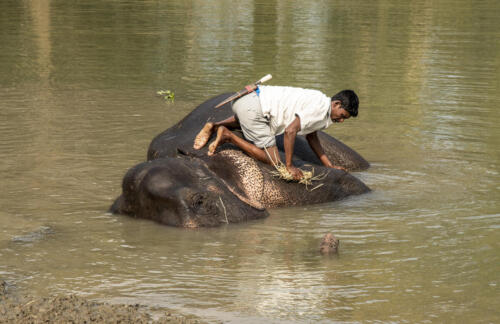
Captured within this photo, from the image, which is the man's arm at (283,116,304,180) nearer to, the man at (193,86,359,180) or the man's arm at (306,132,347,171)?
the man at (193,86,359,180)

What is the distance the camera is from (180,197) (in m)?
7.16

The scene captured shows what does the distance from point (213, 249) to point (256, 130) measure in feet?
6.05

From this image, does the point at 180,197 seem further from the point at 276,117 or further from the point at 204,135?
the point at 276,117

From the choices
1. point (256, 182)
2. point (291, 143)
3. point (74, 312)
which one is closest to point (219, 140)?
point (256, 182)

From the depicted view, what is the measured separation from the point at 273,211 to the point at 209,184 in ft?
2.70

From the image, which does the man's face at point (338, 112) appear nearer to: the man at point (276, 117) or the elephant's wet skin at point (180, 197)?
the man at point (276, 117)

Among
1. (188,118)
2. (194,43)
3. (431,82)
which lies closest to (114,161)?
(188,118)

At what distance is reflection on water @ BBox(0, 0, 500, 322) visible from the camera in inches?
231

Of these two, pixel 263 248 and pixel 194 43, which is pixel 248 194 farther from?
pixel 194 43

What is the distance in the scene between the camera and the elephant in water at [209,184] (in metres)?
7.25

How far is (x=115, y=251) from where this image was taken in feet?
21.9

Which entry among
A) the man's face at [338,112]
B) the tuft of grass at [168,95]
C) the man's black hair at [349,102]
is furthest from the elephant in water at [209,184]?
the tuft of grass at [168,95]

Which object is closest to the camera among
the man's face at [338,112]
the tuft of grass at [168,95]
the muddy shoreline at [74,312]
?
the muddy shoreline at [74,312]

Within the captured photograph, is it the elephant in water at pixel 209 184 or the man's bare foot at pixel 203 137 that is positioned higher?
the man's bare foot at pixel 203 137
